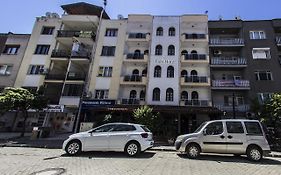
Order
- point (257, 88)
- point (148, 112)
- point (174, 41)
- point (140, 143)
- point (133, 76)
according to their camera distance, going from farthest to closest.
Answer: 1. point (174, 41)
2. point (133, 76)
3. point (257, 88)
4. point (148, 112)
5. point (140, 143)

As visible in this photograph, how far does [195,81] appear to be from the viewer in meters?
23.6

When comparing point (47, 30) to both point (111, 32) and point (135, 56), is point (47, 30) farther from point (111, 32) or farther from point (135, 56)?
point (135, 56)

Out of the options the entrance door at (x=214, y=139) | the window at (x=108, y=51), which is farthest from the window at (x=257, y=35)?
the entrance door at (x=214, y=139)

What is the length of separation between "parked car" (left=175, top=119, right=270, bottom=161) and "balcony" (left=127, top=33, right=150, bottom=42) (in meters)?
18.4

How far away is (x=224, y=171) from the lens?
291 inches

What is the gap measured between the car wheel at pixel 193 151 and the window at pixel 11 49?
27725mm

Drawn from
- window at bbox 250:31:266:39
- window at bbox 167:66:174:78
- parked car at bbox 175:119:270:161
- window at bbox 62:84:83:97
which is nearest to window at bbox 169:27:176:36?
window at bbox 167:66:174:78

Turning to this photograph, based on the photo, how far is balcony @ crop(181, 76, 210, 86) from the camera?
76.5ft

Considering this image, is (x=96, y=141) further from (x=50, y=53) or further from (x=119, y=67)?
(x=50, y=53)

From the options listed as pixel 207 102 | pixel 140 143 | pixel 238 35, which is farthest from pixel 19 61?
pixel 238 35

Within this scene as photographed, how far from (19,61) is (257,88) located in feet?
104

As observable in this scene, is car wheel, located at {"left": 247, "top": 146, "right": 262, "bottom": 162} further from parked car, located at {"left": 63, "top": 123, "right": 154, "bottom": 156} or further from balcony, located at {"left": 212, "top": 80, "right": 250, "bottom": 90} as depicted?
balcony, located at {"left": 212, "top": 80, "right": 250, "bottom": 90}

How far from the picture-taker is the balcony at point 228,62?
23.8m

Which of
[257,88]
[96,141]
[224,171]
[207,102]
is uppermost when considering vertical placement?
[257,88]
